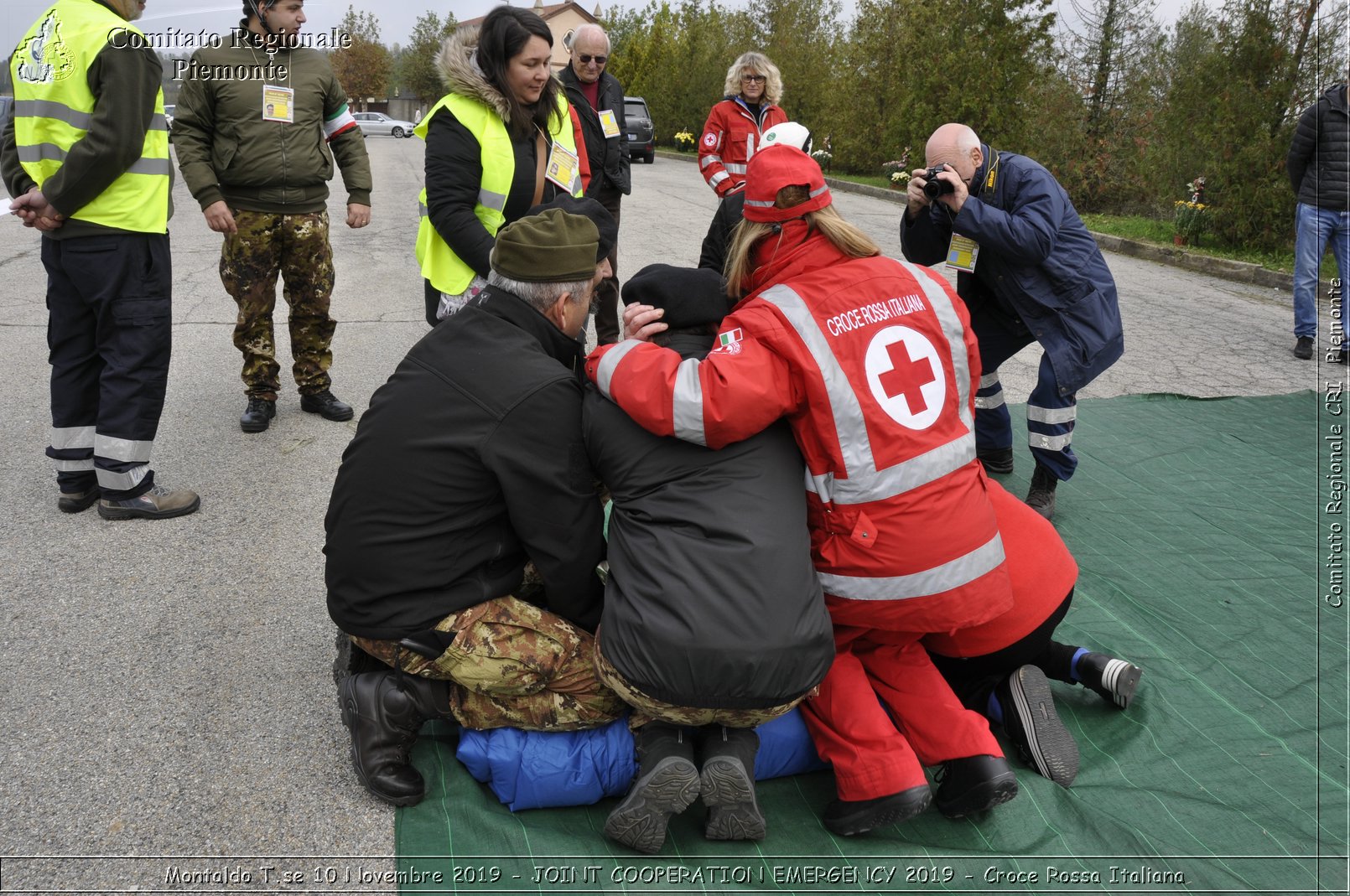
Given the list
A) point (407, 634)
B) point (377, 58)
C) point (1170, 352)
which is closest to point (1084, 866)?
point (407, 634)

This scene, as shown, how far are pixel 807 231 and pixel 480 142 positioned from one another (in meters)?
1.73

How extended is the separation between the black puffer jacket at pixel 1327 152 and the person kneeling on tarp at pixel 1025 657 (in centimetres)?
584

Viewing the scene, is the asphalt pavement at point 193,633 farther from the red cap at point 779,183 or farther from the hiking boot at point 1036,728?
the red cap at point 779,183

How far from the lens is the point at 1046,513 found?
4.33 metres

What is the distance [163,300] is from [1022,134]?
14701mm

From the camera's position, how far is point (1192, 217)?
38.7 ft

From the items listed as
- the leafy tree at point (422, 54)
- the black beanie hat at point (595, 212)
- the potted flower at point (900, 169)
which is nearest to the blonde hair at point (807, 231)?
the black beanie hat at point (595, 212)

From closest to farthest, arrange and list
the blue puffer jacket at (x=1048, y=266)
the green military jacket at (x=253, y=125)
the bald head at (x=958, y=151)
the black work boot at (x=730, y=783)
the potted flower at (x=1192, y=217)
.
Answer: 1. the black work boot at (x=730, y=783)
2. the blue puffer jacket at (x=1048, y=266)
3. the bald head at (x=958, y=151)
4. the green military jacket at (x=253, y=125)
5. the potted flower at (x=1192, y=217)

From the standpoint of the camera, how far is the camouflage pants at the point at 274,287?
15.6 feet

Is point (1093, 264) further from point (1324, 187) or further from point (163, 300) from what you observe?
point (1324, 187)

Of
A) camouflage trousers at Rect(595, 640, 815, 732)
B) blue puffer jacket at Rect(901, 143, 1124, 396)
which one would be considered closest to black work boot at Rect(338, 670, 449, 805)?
camouflage trousers at Rect(595, 640, 815, 732)

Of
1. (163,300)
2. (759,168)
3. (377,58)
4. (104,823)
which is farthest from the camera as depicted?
(377,58)

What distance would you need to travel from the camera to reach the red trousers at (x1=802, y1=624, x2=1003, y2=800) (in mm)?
2408

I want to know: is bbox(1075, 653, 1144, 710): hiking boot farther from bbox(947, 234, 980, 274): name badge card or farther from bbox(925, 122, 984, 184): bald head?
bbox(925, 122, 984, 184): bald head
